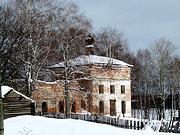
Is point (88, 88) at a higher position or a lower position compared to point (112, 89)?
higher

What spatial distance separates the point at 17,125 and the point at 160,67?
3961cm

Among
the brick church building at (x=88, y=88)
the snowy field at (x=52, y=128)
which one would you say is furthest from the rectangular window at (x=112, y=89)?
the snowy field at (x=52, y=128)

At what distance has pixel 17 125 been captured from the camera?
25.1 meters

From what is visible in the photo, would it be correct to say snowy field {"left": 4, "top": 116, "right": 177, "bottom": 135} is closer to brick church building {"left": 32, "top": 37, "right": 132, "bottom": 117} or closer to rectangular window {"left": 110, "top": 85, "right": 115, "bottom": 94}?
brick church building {"left": 32, "top": 37, "right": 132, "bottom": 117}

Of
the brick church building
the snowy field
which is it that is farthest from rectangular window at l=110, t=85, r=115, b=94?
the snowy field

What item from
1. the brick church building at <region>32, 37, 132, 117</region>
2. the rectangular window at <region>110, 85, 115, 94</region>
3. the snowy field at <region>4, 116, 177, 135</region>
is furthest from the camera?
the rectangular window at <region>110, 85, 115, 94</region>

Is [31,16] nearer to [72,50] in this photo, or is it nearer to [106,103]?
[72,50]

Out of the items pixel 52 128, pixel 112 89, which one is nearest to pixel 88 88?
pixel 52 128

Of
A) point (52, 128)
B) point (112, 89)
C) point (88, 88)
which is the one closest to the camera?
point (52, 128)

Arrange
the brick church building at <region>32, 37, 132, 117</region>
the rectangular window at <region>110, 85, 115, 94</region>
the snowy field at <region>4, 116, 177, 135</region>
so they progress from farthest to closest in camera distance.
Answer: the rectangular window at <region>110, 85, 115, 94</region> → the brick church building at <region>32, 37, 132, 117</region> → the snowy field at <region>4, 116, 177, 135</region>

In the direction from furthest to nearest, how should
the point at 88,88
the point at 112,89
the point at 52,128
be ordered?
the point at 112,89, the point at 88,88, the point at 52,128

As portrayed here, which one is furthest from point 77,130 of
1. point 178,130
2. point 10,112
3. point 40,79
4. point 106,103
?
point 106,103

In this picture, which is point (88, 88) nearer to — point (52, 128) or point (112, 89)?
point (52, 128)

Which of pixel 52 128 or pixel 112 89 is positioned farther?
pixel 112 89
